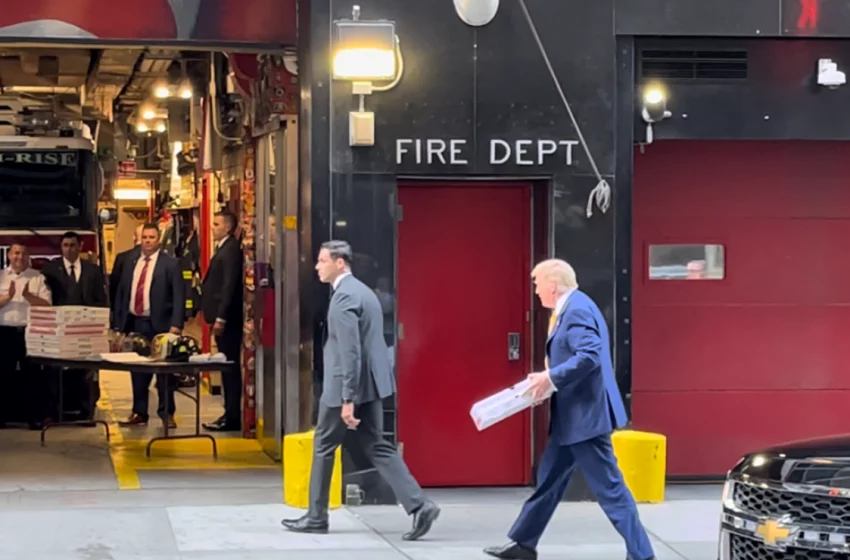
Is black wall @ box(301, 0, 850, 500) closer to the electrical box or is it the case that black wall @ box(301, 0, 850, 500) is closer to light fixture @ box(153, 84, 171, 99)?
the electrical box

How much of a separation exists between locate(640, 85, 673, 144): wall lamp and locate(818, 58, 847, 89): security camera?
118 cm

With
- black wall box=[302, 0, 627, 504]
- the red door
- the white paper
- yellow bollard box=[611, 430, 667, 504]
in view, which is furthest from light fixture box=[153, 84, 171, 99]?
yellow bollard box=[611, 430, 667, 504]

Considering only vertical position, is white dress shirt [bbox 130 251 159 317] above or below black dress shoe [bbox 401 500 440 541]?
above

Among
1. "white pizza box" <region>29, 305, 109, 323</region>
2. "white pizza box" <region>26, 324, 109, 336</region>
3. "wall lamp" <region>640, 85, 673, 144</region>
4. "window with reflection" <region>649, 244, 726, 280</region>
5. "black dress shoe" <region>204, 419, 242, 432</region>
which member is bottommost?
"black dress shoe" <region>204, 419, 242, 432</region>

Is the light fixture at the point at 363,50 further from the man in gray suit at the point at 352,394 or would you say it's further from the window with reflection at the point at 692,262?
the window with reflection at the point at 692,262

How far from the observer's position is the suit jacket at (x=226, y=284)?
14.3 meters

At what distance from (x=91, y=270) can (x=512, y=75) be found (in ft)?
19.9

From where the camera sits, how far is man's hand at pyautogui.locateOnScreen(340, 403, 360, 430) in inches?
368

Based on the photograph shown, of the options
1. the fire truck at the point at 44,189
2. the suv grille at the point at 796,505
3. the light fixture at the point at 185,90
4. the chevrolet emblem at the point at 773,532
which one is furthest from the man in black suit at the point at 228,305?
the chevrolet emblem at the point at 773,532

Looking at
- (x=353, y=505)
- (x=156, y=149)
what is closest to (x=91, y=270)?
(x=353, y=505)

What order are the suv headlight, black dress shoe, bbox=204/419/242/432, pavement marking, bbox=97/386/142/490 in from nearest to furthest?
the suv headlight → pavement marking, bbox=97/386/142/490 → black dress shoe, bbox=204/419/242/432

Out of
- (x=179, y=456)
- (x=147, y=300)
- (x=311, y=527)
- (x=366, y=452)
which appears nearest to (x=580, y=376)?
(x=366, y=452)

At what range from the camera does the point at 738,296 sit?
12023mm

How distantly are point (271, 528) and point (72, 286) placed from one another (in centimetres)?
594
